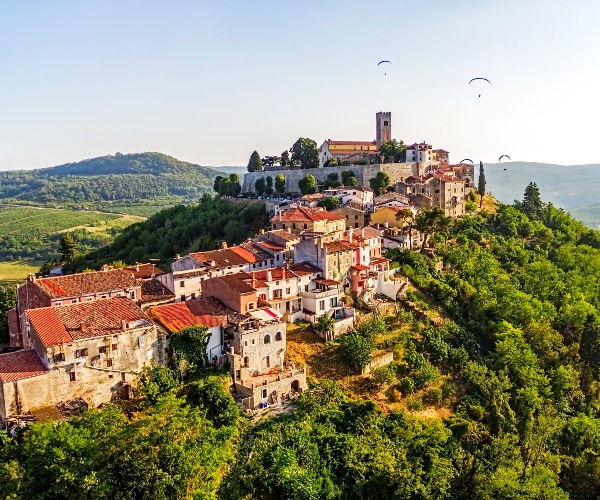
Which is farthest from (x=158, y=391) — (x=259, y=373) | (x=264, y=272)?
(x=264, y=272)

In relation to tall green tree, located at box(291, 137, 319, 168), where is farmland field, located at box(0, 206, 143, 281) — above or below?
below

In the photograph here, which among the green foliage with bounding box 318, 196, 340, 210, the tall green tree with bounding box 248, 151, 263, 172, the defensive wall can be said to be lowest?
the green foliage with bounding box 318, 196, 340, 210

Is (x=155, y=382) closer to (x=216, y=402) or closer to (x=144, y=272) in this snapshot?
(x=216, y=402)

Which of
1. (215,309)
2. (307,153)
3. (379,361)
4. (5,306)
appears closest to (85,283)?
(5,306)

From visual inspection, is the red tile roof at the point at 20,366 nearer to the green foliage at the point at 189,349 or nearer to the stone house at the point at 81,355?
the stone house at the point at 81,355

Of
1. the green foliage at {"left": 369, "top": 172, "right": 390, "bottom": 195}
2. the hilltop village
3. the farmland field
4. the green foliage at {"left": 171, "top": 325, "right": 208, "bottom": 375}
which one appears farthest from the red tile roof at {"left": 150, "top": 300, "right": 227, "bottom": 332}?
the farmland field

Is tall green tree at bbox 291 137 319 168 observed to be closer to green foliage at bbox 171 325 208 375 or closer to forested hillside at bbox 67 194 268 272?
forested hillside at bbox 67 194 268 272

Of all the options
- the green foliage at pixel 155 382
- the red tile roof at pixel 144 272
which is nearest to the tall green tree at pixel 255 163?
the red tile roof at pixel 144 272

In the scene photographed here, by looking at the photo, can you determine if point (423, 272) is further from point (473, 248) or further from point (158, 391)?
point (158, 391)

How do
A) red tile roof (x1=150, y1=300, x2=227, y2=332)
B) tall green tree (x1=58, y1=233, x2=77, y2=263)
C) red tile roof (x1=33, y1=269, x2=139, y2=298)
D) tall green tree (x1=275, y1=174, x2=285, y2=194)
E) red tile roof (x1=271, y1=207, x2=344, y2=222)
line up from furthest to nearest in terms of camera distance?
tall green tree (x1=275, y1=174, x2=285, y2=194) → tall green tree (x1=58, y1=233, x2=77, y2=263) → red tile roof (x1=271, y1=207, x2=344, y2=222) → red tile roof (x1=33, y1=269, x2=139, y2=298) → red tile roof (x1=150, y1=300, x2=227, y2=332)
